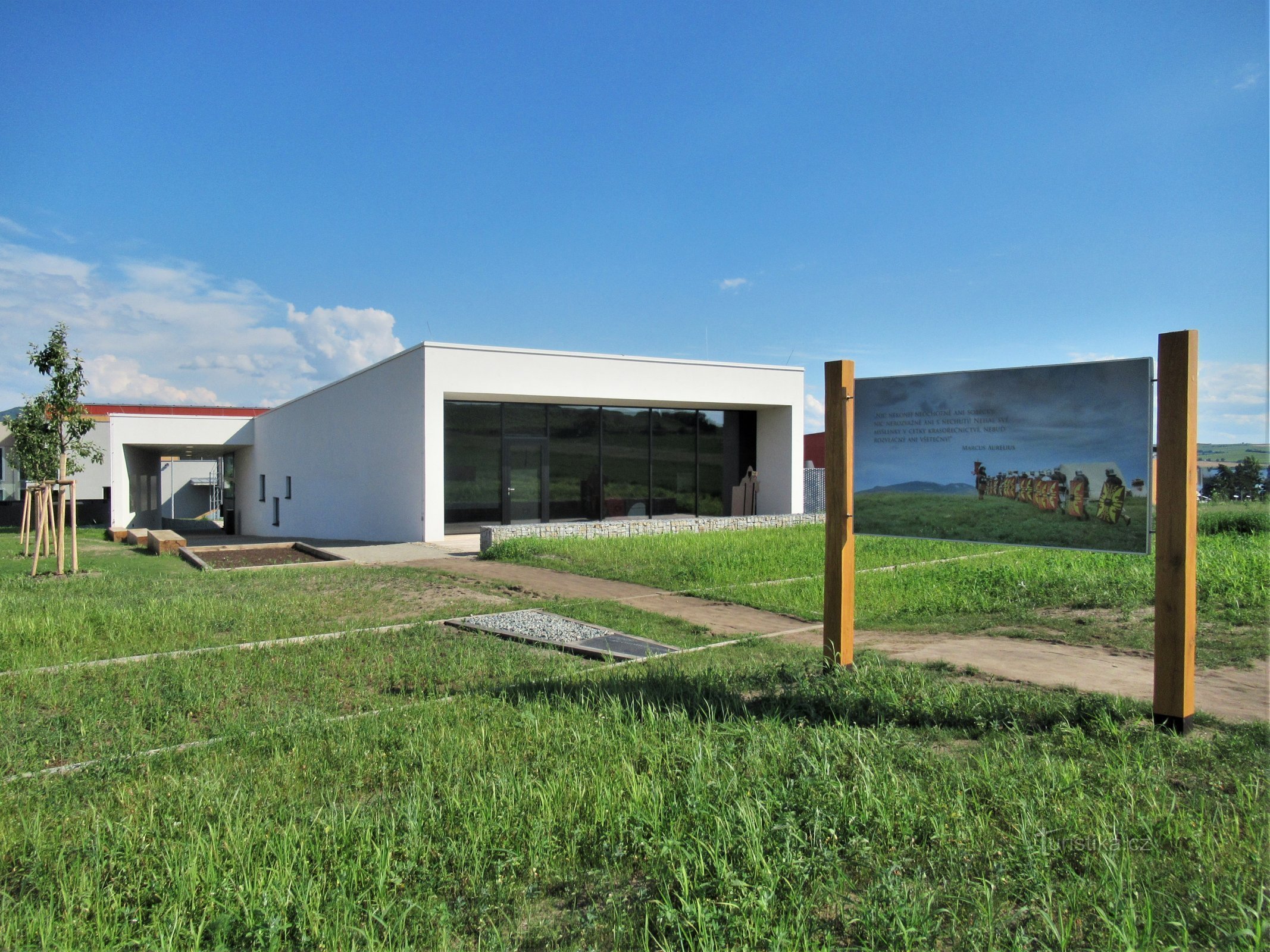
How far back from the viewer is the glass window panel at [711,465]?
25297 millimetres

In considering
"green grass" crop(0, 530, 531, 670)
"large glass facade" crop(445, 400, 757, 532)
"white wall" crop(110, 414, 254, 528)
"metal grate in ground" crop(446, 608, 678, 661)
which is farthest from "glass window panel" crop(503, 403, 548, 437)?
"white wall" crop(110, 414, 254, 528)

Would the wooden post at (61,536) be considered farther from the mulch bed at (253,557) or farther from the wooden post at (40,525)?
the mulch bed at (253,557)

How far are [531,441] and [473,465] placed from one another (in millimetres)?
1769

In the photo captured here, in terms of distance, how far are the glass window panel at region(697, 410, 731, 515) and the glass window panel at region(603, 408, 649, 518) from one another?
2.06m

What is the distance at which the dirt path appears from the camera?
5535mm

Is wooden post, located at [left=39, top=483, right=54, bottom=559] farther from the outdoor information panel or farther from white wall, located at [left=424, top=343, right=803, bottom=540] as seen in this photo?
the outdoor information panel

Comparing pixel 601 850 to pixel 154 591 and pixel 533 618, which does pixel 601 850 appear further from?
pixel 154 591

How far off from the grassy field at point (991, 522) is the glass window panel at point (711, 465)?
18811 mm

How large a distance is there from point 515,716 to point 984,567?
930 cm

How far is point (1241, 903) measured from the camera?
2.64 meters

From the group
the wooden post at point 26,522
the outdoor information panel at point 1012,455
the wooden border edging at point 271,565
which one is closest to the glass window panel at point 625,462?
the wooden border edging at point 271,565

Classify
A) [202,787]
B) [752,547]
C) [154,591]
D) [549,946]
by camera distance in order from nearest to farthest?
[549,946], [202,787], [154,591], [752,547]

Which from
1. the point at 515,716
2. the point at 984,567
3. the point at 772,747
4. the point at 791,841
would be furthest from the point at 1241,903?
the point at 984,567

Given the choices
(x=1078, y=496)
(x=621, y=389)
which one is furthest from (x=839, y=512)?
(x=621, y=389)
